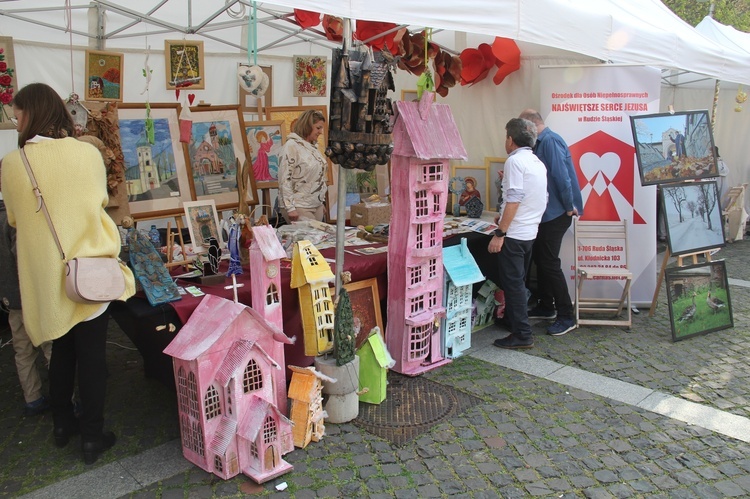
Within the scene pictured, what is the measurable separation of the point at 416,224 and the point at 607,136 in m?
2.43

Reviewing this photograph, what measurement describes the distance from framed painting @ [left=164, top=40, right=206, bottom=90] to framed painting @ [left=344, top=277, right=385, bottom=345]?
2.27m

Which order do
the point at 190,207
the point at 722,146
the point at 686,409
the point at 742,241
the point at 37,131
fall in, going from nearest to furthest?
1. the point at 37,131
2. the point at 686,409
3. the point at 190,207
4. the point at 742,241
5. the point at 722,146

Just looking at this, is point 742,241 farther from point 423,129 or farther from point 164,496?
point 164,496

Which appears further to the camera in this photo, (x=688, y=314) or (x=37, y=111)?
(x=688, y=314)

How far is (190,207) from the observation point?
4215mm

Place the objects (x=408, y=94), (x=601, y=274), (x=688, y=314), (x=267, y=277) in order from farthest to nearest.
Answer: (x=408, y=94) → (x=601, y=274) → (x=688, y=314) → (x=267, y=277)

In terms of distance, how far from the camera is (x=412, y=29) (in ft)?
24.2

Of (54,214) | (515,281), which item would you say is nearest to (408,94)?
(515,281)

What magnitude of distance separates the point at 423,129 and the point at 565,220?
1.75 metres

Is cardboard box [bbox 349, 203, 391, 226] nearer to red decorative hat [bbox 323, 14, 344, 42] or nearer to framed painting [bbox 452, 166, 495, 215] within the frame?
framed painting [bbox 452, 166, 495, 215]

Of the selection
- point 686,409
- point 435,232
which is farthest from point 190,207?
point 686,409

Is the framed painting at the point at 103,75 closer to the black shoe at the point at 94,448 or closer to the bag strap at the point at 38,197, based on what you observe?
the bag strap at the point at 38,197

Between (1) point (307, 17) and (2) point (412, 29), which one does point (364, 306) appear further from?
(2) point (412, 29)

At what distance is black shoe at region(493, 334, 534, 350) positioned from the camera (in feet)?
15.9
